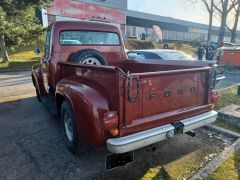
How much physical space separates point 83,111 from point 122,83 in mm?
655

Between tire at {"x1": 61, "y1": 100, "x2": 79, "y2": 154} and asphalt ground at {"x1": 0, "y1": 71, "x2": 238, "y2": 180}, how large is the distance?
7.8 inches

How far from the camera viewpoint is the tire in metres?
3.05

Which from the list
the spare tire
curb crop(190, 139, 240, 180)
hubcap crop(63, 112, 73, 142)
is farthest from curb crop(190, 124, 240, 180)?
the spare tire

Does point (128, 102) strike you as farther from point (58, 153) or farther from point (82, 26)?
point (82, 26)

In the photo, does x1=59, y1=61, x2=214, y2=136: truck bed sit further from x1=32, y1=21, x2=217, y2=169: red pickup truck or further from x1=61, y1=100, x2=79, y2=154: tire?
x1=61, y1=100, x2=79, y2=154: tire

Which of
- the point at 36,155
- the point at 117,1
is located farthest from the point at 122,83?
the point at 117,1

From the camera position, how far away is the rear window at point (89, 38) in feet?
14.9

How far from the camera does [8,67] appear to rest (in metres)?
14.6

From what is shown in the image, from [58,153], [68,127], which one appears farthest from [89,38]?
[58,153]

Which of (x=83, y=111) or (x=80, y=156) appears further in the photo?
(x=80, y=156)

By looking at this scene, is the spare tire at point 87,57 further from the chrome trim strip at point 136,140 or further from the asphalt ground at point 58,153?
the chrome trim strip at point 136,140

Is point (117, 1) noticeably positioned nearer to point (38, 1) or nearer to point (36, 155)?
point (38, 1)

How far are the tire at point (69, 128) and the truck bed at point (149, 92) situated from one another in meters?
0.50

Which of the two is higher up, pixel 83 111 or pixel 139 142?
pixel 83 111
